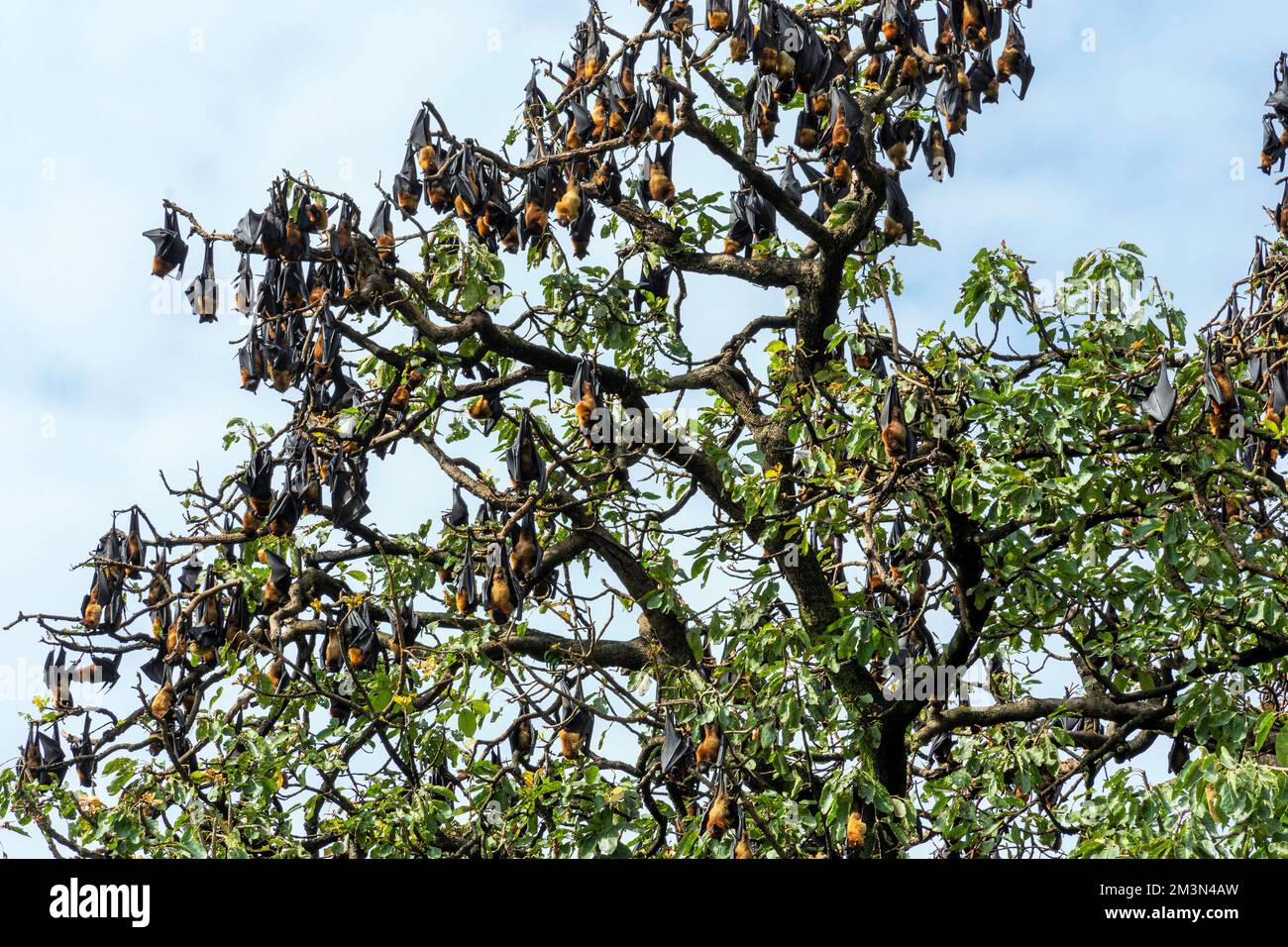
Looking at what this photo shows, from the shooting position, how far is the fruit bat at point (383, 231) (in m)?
10.8

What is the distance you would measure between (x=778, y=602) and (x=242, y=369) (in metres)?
4.23

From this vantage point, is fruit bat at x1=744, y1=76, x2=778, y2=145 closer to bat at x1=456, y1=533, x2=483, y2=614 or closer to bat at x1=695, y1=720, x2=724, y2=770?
bat at x1=456, y1=533, x2=483, y2=614

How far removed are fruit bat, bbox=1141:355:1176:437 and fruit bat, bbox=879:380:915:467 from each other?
1472mm

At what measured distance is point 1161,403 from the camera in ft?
29.6

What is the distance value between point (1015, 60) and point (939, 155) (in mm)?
954

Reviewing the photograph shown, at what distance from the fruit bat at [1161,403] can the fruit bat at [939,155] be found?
356 centimetres

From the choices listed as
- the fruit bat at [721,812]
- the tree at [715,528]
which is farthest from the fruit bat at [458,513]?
the fruit bat at [721,812]

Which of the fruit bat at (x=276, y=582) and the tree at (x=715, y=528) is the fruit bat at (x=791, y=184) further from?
the fruit bat at (x=276, y=582)

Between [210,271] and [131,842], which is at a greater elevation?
[210,271]

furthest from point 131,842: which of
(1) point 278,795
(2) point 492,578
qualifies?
(2) point 492,578
